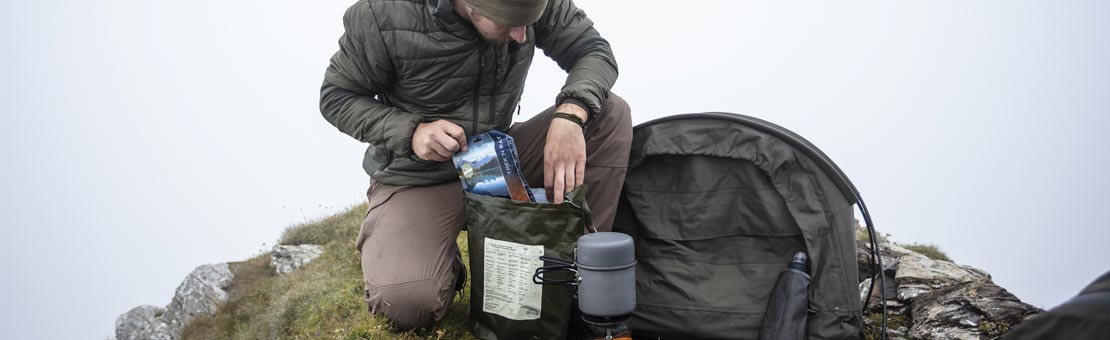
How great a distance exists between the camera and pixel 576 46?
11.8 feet

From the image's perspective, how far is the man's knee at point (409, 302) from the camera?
130 inches

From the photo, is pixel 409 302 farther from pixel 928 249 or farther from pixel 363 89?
pixel 928 249

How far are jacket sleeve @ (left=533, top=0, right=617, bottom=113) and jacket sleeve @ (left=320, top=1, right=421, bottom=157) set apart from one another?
782 millimetres

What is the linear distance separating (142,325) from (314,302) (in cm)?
698

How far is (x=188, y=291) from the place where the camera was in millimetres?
9453

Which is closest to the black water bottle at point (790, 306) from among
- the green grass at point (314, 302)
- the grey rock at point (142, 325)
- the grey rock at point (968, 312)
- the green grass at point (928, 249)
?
the grey rock at point (968, 312)

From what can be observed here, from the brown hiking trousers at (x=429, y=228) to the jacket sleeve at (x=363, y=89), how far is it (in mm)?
439

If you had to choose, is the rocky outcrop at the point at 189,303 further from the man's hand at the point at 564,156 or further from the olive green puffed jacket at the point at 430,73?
the man's hand at the point at 564,156

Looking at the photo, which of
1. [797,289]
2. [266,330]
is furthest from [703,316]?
[266,330]

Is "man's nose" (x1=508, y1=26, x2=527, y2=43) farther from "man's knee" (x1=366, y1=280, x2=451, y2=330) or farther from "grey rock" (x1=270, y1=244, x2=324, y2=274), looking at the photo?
"grey rock" (x1=270, y1=244, x2=324, y2=274)

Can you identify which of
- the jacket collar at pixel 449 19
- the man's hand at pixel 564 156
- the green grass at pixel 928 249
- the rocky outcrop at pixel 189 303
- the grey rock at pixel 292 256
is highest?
the jacket collar at pixel 449 19

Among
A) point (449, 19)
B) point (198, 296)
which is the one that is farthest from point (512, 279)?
point (198, 296)

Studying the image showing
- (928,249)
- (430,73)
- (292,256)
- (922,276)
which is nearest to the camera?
(430,73)

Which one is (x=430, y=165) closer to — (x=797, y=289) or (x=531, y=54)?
(x=531, y=54)
